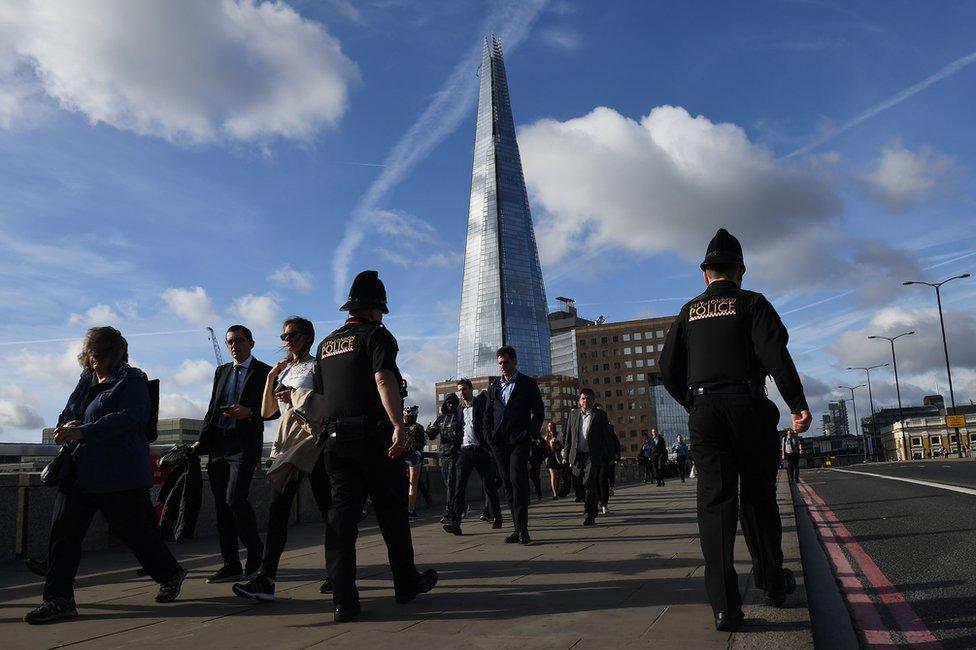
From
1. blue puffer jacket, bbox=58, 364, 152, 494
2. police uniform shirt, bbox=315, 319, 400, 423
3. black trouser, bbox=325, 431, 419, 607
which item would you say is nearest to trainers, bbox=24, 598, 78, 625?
blue puffer jacket, bbox=58, 364, 152, 494

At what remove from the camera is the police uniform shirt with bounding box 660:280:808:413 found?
12.6 ft

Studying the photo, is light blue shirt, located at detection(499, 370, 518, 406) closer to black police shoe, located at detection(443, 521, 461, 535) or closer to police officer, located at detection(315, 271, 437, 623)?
black police shoe, located at detection(443, 521, 461, 535)

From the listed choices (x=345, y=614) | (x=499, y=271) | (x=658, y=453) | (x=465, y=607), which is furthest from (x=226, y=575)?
(x=499, y=271)

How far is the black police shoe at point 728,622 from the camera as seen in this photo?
3.60 m

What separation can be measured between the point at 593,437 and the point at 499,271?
14938 cm

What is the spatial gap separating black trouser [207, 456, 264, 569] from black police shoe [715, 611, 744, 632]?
3.33m

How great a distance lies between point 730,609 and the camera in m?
3.63

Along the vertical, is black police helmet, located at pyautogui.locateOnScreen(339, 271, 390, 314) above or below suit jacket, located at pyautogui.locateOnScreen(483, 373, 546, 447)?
above

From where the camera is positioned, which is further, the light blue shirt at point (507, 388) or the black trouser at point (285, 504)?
the light blue shirt at point (507, 388)

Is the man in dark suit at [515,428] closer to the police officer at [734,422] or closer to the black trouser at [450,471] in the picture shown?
the black trouser at [450,471]

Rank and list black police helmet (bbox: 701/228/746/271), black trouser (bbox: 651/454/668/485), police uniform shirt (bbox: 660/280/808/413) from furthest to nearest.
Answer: black trouser (bbox: 651/454/668/485), black police helmet (bbox: 701/228/746/271), police uniform shirt (bbox: 660/280/808/413)

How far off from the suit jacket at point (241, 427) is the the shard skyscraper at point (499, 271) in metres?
152

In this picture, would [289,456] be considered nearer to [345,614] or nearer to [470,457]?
[345,614]

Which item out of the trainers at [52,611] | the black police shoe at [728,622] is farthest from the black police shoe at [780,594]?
the trainers at [52,611]
